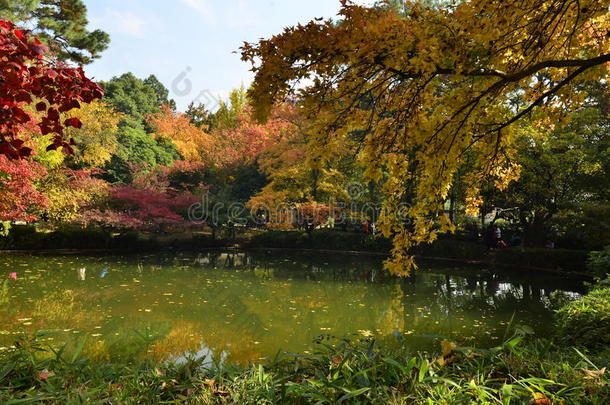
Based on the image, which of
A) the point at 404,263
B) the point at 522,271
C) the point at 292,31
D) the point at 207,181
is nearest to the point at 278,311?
the point at 404,263

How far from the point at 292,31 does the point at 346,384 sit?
91.3 inches

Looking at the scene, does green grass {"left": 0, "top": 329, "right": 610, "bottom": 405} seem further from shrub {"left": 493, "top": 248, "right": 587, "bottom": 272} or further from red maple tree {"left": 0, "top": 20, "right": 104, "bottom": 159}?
shrub {"left": 493, "top": 248, "right": 587, "bottom": 272}

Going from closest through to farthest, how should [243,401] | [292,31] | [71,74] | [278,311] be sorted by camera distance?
[243,401]
[71,74]
[292,31]
[278,311]

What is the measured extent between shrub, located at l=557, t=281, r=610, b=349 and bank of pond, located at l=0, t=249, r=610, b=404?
22mm

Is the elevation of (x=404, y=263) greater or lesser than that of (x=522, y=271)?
greater

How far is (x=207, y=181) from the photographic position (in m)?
18.6

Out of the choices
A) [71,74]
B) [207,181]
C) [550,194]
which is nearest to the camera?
[71,74]

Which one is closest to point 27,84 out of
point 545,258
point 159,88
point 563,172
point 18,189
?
point 18,189

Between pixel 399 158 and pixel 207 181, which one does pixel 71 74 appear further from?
pixel 207 181

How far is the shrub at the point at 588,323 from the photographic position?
3158mm

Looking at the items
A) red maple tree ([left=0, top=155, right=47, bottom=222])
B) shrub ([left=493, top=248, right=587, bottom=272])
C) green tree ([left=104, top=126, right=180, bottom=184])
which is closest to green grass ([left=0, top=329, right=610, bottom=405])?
red maple tree ([left=0, top=155, right=47, bottom=222])

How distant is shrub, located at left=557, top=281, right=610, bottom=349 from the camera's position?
3158 millimetres

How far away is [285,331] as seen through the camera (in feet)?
19.4

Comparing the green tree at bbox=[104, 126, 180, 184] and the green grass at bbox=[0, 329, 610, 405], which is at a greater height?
the green tree at bbox=[104, 126, 180, 184]
